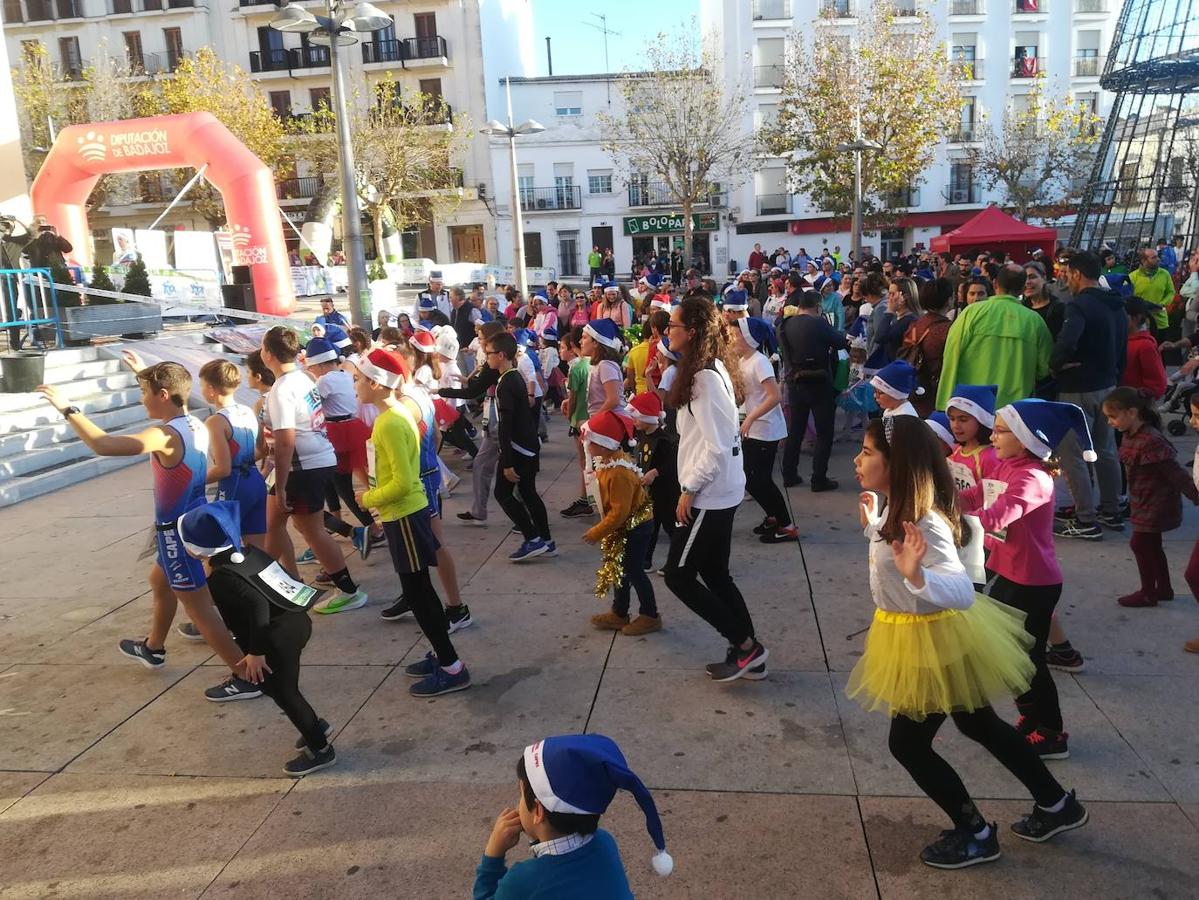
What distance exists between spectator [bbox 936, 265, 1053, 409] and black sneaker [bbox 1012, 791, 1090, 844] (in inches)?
148

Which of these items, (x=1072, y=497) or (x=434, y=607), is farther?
(x=1072, y=497)

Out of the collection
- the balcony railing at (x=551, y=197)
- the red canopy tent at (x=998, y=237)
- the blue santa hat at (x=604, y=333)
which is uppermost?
the balcony railing at (x=551, y=197)

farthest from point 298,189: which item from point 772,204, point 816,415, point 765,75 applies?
point 816,415

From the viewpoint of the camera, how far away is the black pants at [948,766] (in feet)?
9.78

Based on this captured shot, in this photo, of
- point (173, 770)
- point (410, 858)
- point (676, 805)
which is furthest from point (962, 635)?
point (173, 770)

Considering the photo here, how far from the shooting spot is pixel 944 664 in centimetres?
284

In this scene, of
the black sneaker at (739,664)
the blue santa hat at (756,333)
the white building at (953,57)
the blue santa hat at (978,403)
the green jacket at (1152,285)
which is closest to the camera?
the blue santa hat at (978,403)

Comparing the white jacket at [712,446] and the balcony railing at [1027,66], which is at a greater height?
the balcony railing at [1027,66]

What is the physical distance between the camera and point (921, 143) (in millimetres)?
31188

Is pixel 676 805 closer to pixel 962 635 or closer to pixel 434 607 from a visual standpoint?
pixel 962 635

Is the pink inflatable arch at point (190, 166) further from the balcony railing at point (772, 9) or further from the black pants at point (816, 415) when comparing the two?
the balcony railing at point (772, 9)

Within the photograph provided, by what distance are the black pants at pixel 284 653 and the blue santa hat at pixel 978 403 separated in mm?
3121

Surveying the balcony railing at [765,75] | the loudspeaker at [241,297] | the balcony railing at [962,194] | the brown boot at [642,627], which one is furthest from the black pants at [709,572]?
the balcony railing at [962,194]

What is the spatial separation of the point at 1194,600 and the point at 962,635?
3.42 m
